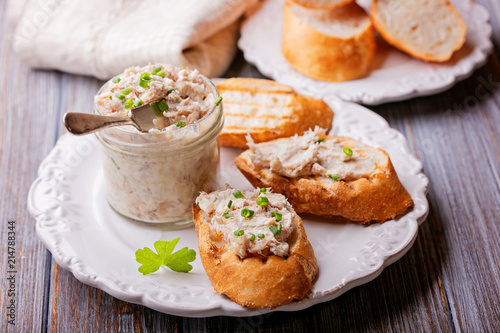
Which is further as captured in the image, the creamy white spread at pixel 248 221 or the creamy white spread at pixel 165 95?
the creamy white spread at pixel 165 95

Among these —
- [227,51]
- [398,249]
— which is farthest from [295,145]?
[227,51]

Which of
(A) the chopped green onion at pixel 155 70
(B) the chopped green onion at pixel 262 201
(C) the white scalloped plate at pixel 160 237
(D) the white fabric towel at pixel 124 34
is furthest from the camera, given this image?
(D) the white fabric towel at pixel 124 34

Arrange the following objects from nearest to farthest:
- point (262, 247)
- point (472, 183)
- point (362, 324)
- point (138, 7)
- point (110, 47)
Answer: point (262, 247) → point (362, 324) → point (472, 183) → point (110, 47) → point (138, 7)

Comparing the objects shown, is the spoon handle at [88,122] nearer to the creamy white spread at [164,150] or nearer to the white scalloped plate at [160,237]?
the creamy white spread at [164,150]

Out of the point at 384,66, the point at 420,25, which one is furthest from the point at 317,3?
the point at 420,25

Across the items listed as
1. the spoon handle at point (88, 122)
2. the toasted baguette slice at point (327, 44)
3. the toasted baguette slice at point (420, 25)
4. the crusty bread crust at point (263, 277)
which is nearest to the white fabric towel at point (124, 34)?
the toasted baguette slice at point (327, 44)

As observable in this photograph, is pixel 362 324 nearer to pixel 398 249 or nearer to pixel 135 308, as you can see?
pixel 398 249

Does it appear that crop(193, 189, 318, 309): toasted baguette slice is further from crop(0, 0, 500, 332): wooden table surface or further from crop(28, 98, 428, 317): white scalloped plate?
crop(0, 0, 500, 332): wooden table surface
